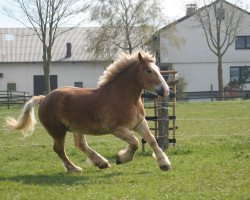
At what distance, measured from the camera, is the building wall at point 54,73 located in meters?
60.6

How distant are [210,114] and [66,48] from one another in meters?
36.1

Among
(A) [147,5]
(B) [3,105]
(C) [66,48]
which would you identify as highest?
(A) [147,5]

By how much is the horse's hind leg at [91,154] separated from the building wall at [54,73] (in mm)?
49004

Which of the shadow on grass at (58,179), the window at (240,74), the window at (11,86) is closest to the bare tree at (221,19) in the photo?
the window at (240,74)

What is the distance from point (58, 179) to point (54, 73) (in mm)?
51756

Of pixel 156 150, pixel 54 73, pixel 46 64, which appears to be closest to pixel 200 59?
pixel 54 73

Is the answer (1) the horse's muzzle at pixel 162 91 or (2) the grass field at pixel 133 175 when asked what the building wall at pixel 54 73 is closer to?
(2) the grass field at pixel 133 175

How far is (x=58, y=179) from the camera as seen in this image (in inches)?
398

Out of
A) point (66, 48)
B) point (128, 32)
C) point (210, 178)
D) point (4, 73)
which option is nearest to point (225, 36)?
point (128, 32)

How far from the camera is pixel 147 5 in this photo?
57062 mm

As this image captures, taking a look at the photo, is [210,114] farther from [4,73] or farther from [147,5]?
[4,73]

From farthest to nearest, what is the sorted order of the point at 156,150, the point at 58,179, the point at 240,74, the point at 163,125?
the point at 240,74, the point at 163,125, the point at 156,150, the point at 58,179

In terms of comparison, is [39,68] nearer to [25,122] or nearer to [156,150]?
[25,122]

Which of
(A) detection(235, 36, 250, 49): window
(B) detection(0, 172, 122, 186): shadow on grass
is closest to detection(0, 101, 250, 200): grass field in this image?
(B) detection(0, 172, 122, 186): shadow on grass
